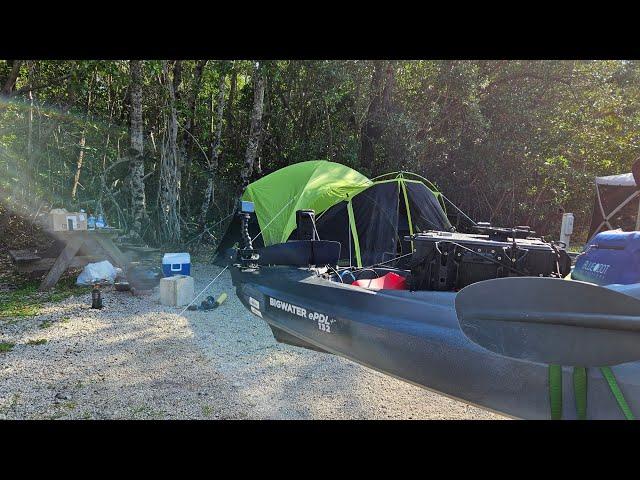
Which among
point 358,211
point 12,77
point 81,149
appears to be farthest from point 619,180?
point 12,77

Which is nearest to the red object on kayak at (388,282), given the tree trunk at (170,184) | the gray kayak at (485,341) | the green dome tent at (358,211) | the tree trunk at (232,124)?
the gray kayak at (485,341)

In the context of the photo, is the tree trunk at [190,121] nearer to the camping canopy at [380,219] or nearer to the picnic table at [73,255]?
the picnic table at [73,255]

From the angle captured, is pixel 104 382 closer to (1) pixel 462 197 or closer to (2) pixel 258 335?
(2) pixel 258 335

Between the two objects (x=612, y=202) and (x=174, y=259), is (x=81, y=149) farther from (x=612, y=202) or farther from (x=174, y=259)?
(x=612, y=202)

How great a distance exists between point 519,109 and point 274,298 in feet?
36.7

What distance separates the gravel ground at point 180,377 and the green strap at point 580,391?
1476 mm

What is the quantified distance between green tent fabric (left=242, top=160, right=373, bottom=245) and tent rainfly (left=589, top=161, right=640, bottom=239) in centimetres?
823

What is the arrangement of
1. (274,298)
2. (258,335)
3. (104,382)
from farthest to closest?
(258,335), (104,382), (274,298)

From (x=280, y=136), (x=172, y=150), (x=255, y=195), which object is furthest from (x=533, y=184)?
(x=172, y=150)

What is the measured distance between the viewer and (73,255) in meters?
6.59

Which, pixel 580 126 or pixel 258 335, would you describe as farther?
pixel 580 126

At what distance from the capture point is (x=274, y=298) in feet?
11.2

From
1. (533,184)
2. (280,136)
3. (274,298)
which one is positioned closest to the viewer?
(274,298)

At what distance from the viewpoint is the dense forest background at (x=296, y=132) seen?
9.32 m
